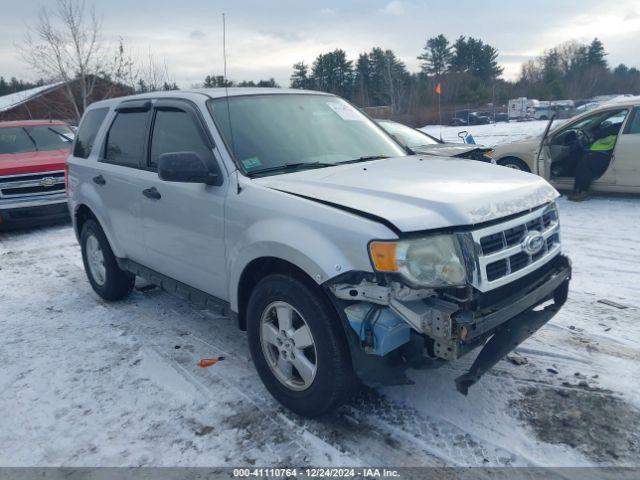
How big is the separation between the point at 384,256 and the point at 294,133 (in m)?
1.64

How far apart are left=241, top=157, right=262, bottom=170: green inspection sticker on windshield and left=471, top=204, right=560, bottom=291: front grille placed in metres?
1.53

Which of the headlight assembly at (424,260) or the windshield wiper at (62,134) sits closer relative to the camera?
the headlight assembly at (424,260)

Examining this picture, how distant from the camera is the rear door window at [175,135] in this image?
12.2 feet

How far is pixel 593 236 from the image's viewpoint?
670 centimetres

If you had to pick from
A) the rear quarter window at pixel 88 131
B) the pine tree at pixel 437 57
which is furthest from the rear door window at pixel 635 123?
the pine tree at pixel 437 57

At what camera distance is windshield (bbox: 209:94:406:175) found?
3.56m

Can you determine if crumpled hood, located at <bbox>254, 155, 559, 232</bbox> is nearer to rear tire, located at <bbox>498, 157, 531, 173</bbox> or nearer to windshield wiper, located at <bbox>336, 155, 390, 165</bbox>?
windshield wiper, located at <bbox>336, 155, 390, 165</bbox>

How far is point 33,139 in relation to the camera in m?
10.1

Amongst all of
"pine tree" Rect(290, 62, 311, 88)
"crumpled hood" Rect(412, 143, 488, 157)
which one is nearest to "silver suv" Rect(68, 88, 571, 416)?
"crumpled hood" Rect(412, 143, 488, 157)

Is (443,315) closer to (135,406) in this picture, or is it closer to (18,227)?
(135,406)

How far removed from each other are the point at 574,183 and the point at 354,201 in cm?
736

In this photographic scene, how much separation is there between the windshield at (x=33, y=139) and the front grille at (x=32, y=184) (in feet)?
4.58

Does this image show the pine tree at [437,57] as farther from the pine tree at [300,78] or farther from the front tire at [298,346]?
the front tire at [298,346]

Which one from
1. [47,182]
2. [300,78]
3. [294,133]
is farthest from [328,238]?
[300,78]
